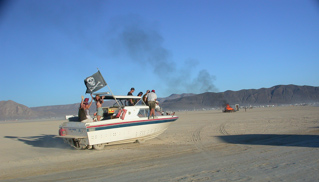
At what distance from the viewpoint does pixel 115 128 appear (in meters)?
10.6

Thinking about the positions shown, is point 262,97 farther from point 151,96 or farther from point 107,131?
point 107,131

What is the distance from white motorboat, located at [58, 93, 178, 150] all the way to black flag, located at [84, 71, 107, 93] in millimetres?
508

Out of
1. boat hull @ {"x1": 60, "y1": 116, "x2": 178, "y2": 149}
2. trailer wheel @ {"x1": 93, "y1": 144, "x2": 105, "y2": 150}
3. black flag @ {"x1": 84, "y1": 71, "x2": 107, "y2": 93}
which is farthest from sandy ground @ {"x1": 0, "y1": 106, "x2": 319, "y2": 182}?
black flag @ {"x1": 84, "y1": 71, "x2": 107, "y2": 93}

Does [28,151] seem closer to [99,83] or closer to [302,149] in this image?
[99,83]

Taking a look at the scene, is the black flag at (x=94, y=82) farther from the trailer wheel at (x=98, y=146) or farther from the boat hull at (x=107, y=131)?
the trailer wheel at (x=98, y=146)

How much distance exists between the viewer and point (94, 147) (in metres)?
10.5

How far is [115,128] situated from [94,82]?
1.97 meters

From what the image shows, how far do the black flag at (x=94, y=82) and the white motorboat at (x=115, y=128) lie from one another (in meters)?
0.51

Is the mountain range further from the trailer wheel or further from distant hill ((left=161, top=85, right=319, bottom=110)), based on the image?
the trailer wheel

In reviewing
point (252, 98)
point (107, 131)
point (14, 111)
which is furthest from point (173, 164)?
point (252, 98)

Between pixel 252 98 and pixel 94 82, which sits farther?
pixel 252 98

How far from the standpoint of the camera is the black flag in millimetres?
10945

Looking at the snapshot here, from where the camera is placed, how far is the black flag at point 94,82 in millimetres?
10945

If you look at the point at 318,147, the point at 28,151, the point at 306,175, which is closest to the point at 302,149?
the point at 318,147
